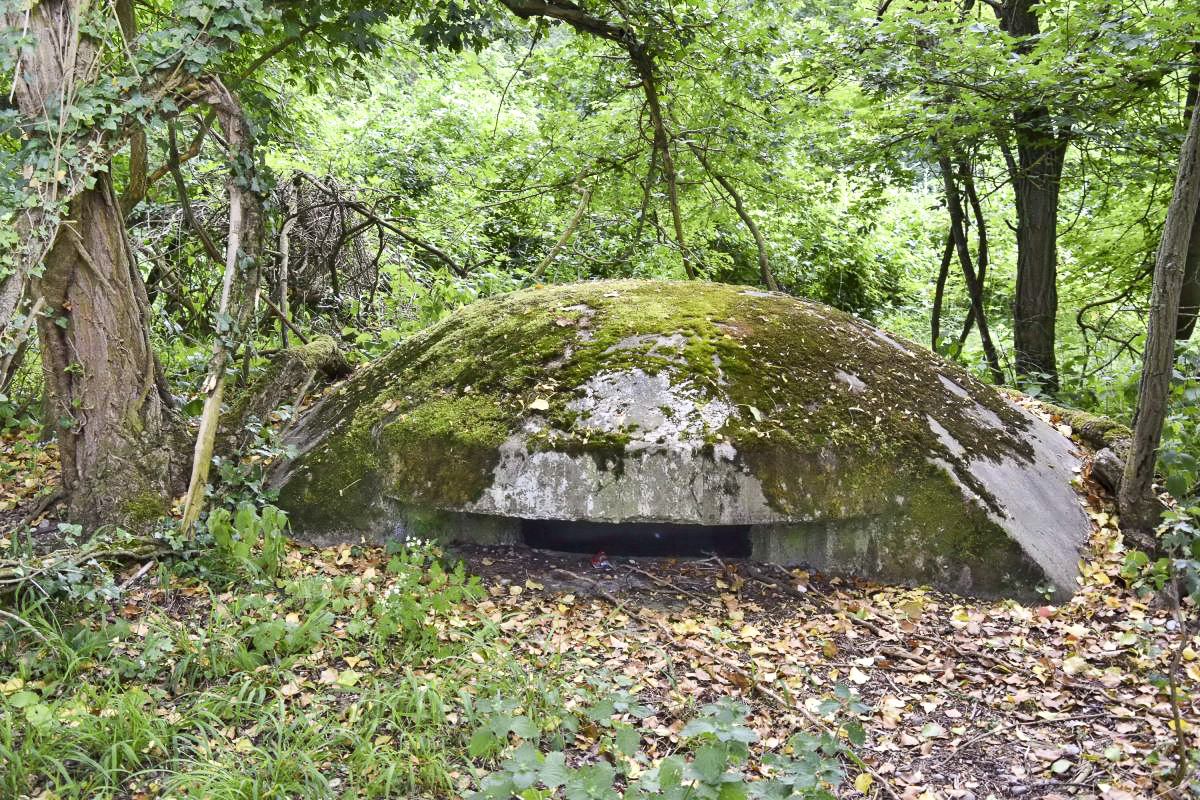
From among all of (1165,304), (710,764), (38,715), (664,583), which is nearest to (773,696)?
(664,583)

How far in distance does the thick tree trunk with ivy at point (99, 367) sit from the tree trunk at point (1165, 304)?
4793 mm

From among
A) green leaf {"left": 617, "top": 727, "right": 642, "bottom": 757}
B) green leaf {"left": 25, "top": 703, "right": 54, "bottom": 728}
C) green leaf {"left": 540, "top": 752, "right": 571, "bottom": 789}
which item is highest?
green leaf {"left": 617, "top": 727, "right": 642, "bottom": 757}

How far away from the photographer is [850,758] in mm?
2791

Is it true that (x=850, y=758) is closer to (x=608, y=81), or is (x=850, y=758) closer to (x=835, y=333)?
(x=835, y=333)

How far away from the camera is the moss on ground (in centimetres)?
395

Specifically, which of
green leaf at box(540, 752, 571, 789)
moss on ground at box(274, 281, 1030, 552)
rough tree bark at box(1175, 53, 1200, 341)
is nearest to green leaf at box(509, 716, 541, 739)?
green leaf at box(540, 752, 571, 789)

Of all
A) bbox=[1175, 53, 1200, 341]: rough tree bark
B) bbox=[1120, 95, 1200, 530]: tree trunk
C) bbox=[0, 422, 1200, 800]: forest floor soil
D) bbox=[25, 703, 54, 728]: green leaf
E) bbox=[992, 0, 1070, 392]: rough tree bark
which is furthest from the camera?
bbox=[992, 0, 1070, 392]: rough tree bark

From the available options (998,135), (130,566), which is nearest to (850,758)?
(130,566)

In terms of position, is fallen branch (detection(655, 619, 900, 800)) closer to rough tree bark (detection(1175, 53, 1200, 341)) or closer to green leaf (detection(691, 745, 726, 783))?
green leaf (detection(691, 745, 726, 783))

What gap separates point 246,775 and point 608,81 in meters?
5.94

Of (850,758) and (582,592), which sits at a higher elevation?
(582,592)

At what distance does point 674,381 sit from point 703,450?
46 centimetres

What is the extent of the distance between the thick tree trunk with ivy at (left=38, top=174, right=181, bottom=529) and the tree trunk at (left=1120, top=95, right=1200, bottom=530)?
479 centimetres

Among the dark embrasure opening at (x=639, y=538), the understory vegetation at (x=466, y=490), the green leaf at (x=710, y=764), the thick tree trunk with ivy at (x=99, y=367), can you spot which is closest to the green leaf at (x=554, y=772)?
the understory vegetation at (x=466, y=490)
